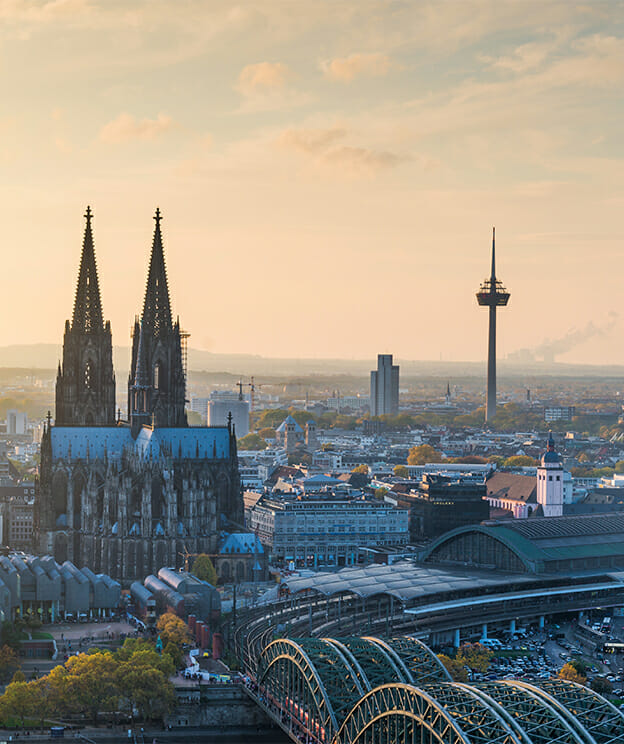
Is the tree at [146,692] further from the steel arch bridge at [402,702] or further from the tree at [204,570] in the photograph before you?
the tree at [204,570]

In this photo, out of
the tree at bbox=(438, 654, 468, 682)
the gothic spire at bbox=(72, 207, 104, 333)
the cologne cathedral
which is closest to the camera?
the tree at bbox=(438, 654, 468, 682)

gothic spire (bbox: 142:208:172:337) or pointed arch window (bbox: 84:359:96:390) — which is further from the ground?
gothic spire (bbox: 142:208:172:337)

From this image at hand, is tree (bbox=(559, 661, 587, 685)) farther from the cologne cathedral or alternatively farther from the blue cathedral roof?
the blue cathedral roof

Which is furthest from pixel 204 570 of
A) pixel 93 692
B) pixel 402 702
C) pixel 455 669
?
pixel 402 702

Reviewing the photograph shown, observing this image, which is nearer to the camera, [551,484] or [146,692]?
[146,692]

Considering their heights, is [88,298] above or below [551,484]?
above

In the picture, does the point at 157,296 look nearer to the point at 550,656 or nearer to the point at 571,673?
the point at 550,656

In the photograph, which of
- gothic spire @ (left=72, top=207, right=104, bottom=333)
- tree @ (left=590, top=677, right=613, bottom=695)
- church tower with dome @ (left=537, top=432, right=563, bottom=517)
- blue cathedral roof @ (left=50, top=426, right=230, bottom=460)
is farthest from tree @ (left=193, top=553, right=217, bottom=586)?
church tower with dome @ (left=537, top=432, right=563, bottom=517)
